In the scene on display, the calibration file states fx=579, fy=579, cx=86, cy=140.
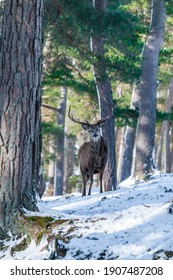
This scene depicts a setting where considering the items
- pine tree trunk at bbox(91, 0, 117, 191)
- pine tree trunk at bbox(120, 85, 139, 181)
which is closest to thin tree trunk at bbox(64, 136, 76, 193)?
pine tree trunk at bbox(120, 85, 139, 181)

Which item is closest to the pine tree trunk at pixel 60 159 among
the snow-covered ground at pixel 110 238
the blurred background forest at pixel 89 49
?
the blurred background forest at pixel 89 49

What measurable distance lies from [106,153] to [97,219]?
6.56 metres

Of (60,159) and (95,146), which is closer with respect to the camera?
(95,146)

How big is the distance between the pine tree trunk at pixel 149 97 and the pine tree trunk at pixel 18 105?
11.1 metres

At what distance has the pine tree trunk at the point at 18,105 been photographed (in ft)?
28.6

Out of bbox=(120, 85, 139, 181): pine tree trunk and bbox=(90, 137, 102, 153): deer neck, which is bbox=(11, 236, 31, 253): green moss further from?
bbox=(120, 85, 139, 181): pine tree trunk

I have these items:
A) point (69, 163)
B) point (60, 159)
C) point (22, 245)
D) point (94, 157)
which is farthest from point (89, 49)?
point (69, 163)

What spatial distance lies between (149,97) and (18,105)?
11643 millimetres

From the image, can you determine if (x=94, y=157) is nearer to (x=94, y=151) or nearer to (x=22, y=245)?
(x=94, y=151)

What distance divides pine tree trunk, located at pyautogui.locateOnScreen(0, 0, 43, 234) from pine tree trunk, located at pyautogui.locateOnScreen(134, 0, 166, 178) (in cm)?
1109

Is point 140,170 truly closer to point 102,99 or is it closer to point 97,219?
point 102,99

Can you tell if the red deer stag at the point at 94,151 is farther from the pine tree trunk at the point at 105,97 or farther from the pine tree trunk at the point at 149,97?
the pine tree trunk at the point at 149,97

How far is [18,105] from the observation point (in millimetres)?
8750
